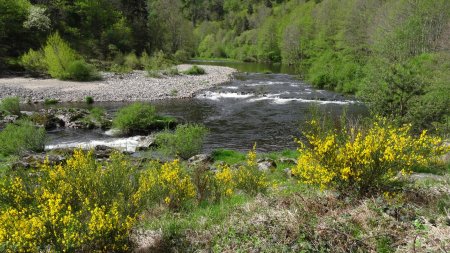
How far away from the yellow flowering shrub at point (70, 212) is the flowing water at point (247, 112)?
887 centimetres

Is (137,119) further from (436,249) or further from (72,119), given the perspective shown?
(436,249)

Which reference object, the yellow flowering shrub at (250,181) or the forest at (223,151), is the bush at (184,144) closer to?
the forest at (223,151)

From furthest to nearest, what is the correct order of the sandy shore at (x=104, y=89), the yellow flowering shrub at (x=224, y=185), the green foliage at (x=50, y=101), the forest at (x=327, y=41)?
the sandy shore at (x=104, y=89)
the green foliage at (x=50, y=101)
the forest at (x=327, y=41)
the yellow flowering shrub at (x=224, y=185)

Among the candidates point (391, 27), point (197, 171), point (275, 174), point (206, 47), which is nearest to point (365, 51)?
point (391, 27)

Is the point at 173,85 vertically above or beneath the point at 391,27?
Result: beneath

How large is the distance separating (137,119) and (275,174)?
12422mm

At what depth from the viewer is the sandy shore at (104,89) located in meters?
34.6

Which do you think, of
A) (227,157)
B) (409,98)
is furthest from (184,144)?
(409,98)

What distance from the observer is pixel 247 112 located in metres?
28.7

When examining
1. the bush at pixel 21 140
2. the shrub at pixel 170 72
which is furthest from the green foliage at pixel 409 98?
the shrub at pixel 170 72

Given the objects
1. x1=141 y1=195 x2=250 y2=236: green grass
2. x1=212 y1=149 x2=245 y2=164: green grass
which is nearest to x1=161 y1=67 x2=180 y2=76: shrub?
x1=212 y1=149 x2=245 y2=164: green grass

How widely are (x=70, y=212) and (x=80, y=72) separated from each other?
4138cm

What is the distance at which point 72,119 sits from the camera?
24406mm

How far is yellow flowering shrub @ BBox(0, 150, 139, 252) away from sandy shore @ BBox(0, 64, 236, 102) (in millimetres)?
28545
